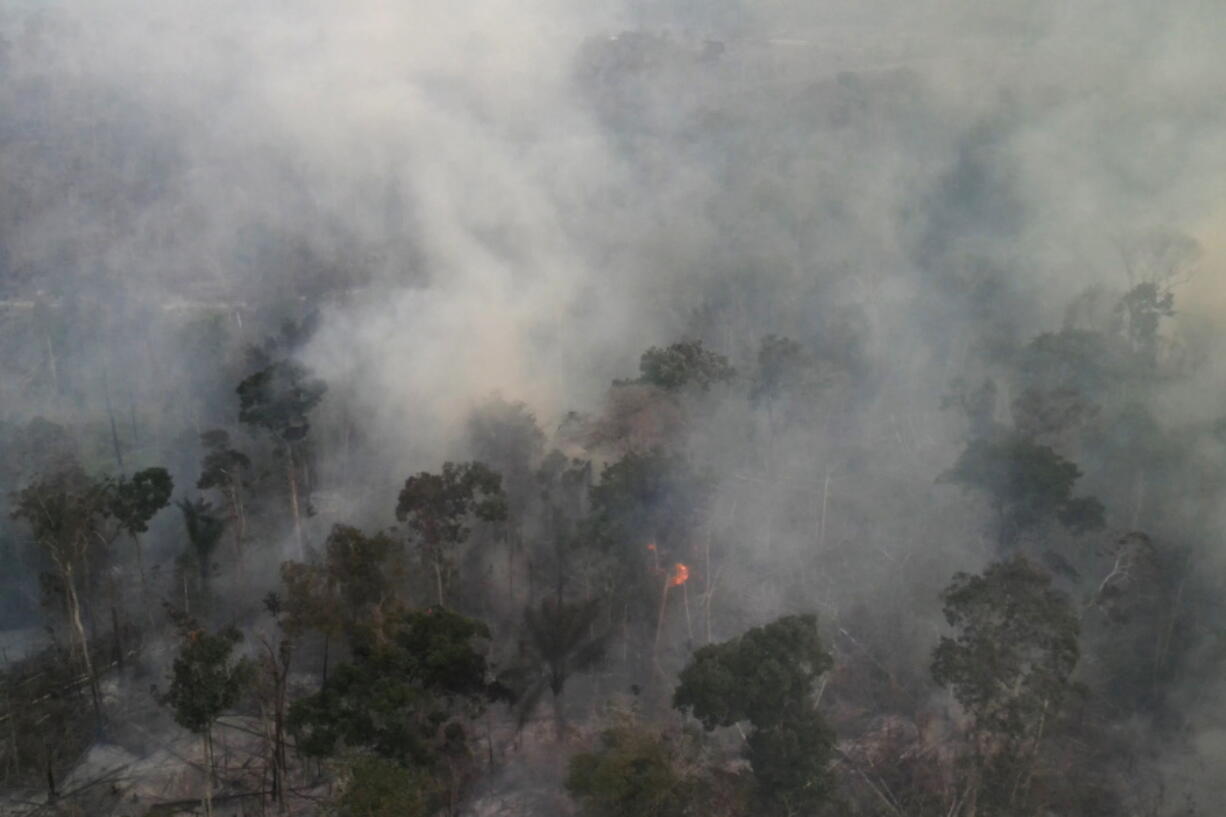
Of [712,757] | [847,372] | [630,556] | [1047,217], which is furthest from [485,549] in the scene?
[1047,217]

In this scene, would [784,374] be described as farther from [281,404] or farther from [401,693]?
[401,693]

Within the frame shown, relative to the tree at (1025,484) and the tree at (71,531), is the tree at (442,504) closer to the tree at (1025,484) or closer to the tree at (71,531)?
the tree at (71,531)

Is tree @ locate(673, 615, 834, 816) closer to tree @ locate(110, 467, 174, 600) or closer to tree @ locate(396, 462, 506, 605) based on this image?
tree @ locate(396, 462, 506, 605)

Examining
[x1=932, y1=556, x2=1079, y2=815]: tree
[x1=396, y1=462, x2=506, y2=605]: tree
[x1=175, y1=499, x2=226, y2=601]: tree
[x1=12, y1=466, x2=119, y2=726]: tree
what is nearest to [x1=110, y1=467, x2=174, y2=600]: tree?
[x1=12, y1=466, x2=119, y2=726]: tree

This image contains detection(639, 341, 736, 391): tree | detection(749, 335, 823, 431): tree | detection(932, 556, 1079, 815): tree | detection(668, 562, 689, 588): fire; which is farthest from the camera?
detection(749, 335, 823, 431): tree

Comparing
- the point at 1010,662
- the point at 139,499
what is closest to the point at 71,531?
the point at 139,499

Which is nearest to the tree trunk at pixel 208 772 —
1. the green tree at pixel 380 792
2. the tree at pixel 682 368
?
the green tree at pixel 380 792
